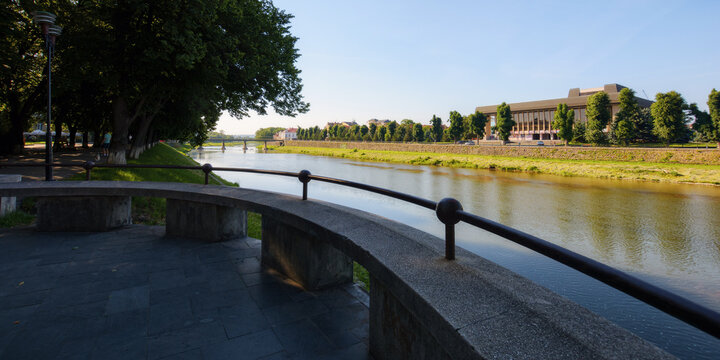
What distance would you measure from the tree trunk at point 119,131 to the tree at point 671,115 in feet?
162

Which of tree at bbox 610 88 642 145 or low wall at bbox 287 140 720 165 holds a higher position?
tree at bbox 610 88 642 145

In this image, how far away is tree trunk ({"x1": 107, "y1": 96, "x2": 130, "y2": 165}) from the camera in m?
13.9

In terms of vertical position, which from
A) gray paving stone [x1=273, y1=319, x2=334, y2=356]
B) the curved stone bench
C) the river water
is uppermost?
the curved stone bench

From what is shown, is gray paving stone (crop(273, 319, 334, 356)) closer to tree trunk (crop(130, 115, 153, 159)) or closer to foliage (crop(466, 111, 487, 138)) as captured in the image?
tree trunk (crop(130, 115, 153, 159))

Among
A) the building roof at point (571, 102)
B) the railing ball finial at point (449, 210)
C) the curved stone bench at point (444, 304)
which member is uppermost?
the building roof at point (571, 102)

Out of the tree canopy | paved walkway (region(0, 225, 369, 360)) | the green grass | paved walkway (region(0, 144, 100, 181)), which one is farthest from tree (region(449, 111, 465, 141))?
paved walkway (region(0, 225, 369, 360))

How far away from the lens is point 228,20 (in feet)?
42.6

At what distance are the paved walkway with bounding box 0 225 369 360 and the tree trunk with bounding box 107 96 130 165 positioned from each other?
9908mm

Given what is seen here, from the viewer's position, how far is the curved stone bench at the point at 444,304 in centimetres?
158

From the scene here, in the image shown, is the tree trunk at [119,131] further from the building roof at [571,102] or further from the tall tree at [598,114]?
the building roof at [571,102]

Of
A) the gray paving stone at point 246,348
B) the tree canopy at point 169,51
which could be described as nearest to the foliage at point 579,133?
the tree canopy at point 169,51

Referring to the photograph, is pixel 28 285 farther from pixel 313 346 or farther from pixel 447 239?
pixel 447 239

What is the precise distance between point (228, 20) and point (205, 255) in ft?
35.8

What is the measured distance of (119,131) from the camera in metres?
14.0
